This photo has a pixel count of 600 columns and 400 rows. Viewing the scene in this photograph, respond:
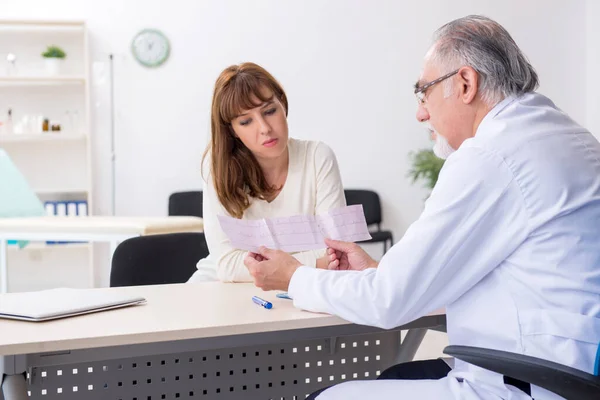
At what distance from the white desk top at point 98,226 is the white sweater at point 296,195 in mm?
1330

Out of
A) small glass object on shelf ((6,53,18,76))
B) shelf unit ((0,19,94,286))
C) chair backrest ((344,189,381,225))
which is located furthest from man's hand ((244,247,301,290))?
small glass object on shelf ((6,53,18,76))

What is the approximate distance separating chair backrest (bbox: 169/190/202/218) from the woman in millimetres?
4099

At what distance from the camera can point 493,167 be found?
1358mm

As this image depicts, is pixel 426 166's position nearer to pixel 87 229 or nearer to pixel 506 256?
pixel 87 229

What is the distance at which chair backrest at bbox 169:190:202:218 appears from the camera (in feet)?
21.8

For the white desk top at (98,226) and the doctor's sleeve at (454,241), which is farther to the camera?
the white desk top at (98,226)

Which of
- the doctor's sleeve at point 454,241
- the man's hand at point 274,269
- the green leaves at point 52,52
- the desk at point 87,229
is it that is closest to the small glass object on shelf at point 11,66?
the green leaves at point 52,52

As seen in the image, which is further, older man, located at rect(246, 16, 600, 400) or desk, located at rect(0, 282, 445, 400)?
desk, located at rect(0, 282, 445, 400)

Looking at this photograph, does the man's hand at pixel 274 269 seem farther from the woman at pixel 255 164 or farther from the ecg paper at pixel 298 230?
the woman at pixel 255 164

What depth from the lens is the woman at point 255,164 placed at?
2.45 meters

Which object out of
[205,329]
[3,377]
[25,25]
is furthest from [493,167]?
[25,25]

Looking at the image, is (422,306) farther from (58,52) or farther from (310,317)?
(58,52)

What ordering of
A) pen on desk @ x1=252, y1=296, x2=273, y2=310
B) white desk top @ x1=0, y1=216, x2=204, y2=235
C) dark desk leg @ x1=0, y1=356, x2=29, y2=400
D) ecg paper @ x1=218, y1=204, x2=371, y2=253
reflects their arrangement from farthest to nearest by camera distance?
white desk top @ x1=0, y1=216, x2=204, y2=235 < ecg paper @ x1=218, y1=204, x2=371, y2=253 < pen on desk @ x1=252, y1=296, x2=273, y2=310 < dark desk leg @ x1=0, y1=356, x2=29, y2=400

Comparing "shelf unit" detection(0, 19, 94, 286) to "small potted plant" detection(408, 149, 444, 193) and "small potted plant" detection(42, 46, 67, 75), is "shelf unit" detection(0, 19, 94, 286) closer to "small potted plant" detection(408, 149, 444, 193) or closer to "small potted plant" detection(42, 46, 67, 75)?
"small potted plant" detection(42, 46, 67, 75)
